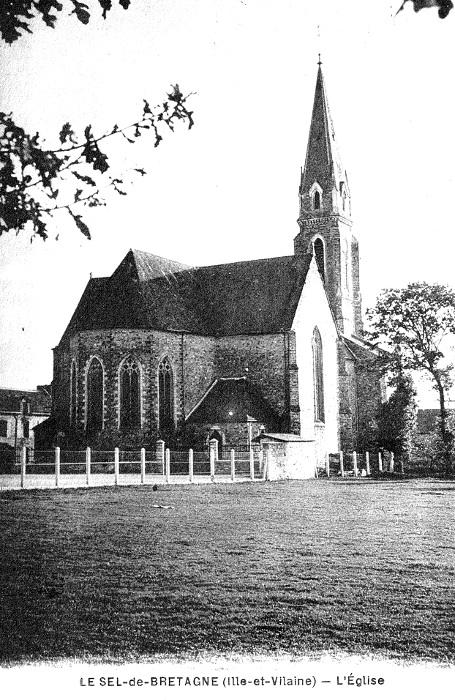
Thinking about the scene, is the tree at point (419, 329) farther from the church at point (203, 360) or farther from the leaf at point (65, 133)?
the leaf at point (65, 133)

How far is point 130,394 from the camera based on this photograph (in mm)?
36281

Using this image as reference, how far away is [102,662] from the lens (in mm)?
5574

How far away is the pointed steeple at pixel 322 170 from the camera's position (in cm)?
5291

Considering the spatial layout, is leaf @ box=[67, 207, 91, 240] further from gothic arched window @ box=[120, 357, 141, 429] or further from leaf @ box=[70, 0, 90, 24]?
gothic arched window @ box=[120, 357, 141, 429]

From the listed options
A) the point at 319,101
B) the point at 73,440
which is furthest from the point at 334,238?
the point at 73,440

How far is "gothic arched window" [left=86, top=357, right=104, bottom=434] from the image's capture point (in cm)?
3631

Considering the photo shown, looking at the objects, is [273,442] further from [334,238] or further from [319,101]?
[319,101]

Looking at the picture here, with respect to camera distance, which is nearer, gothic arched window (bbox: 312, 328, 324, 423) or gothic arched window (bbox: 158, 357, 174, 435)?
gothic arched window (bbox: 158, 357, 174, 435)

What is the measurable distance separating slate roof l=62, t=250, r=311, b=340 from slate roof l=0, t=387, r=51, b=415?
15.1 ft

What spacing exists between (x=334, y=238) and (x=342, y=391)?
43.9 feet

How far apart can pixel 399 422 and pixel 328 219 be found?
17.1m

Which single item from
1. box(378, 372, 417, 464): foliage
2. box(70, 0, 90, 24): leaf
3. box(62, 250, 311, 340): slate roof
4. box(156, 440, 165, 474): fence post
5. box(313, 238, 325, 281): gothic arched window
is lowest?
box(156, 440, 165, 474): fence post

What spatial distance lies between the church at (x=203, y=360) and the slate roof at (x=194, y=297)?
70 mm

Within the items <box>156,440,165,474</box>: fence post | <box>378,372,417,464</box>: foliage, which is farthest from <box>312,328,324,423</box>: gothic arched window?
<box>156,440,165,474</box>: fence post
